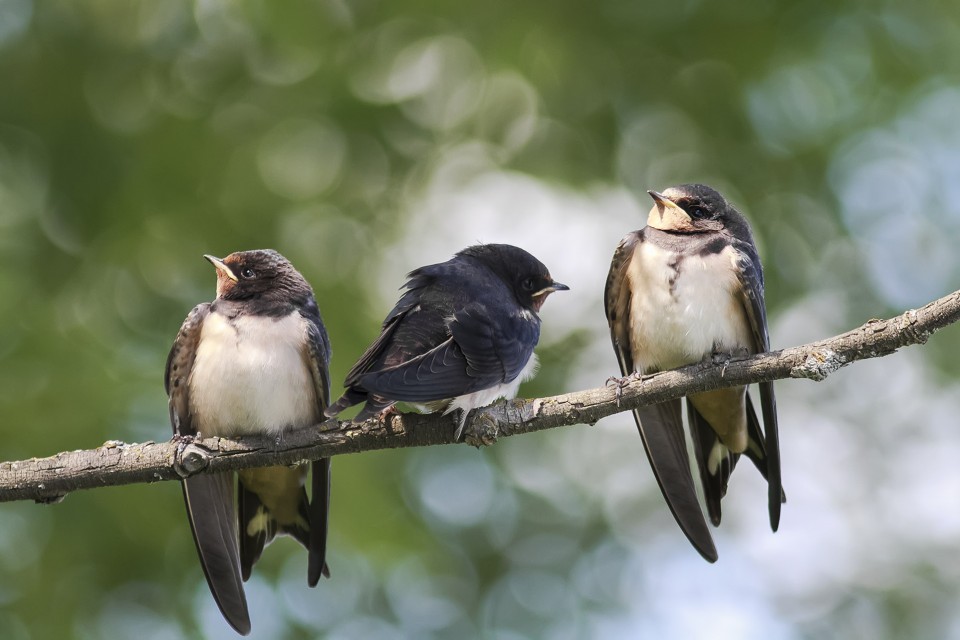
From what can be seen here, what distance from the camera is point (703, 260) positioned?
16.5 feet

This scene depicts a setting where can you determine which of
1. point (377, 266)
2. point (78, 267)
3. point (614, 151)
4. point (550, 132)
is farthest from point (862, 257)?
point (78, 267)

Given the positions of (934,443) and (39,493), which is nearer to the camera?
(39,493)

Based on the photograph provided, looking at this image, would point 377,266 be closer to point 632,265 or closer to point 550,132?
A: point 550,132

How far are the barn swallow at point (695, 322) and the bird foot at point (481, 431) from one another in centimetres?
111

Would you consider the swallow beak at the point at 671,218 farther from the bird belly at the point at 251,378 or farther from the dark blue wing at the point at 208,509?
the dark blue wing at the point at 208,509

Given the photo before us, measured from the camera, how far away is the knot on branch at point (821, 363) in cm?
370

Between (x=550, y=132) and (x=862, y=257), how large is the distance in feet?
12.8

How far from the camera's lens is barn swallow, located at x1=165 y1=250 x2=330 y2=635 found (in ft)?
15.2

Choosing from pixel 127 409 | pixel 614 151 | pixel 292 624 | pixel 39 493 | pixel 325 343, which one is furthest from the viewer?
pixel 614 151

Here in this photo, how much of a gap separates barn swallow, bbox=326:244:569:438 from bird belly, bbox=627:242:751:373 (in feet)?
1.39

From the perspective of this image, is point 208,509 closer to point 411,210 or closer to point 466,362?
point 466,362

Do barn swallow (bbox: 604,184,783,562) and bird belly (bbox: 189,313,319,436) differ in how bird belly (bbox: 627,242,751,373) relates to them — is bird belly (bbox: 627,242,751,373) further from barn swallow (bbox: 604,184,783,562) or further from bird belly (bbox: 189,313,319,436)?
bird belly (bbox: 189,313,319,436)

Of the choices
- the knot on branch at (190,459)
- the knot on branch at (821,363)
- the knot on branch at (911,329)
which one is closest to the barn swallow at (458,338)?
the knot on branch at (190,459)

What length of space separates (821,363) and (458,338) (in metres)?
1.36
